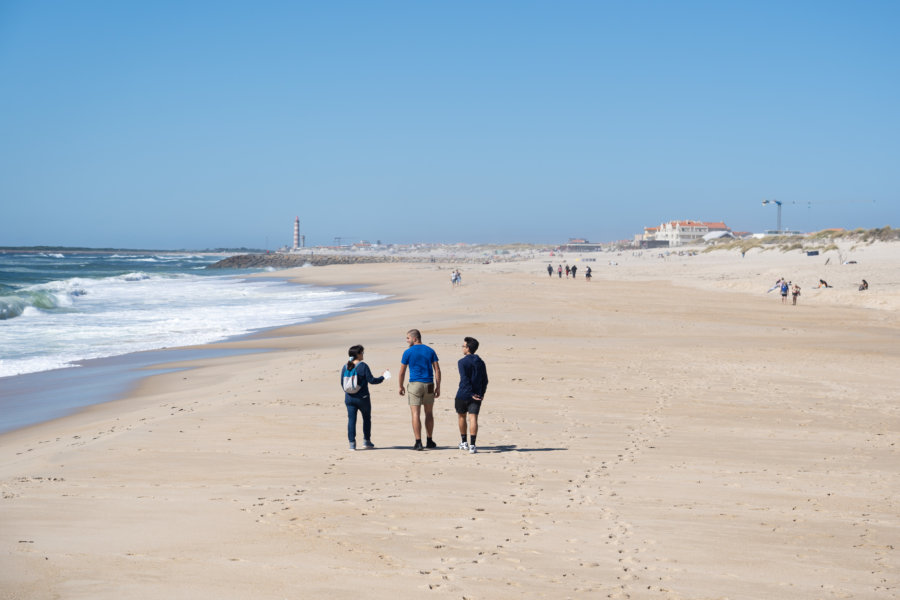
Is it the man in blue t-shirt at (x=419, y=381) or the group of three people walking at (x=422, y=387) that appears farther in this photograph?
the man in blue t-shirt at (x=419, y=381)

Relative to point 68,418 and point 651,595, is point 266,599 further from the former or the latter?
point 68,418

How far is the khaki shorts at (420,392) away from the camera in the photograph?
9375 millimetres

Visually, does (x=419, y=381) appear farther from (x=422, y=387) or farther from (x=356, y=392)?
(x=356, y=392)

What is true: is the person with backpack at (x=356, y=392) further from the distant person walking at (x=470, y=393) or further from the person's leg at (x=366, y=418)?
the distant person walking at (x=470, y=393)

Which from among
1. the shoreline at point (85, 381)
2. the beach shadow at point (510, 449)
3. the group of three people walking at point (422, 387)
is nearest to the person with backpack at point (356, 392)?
the group of three people walking at point (422, 387)

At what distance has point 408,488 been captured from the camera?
24.8 ft

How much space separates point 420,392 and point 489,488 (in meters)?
2.05

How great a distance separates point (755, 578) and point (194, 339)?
21.1m

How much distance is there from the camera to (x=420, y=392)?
9383 millimetres

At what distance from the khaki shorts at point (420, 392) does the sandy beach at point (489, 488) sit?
61cm

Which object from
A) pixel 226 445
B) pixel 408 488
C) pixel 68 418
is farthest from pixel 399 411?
pixel 68 418

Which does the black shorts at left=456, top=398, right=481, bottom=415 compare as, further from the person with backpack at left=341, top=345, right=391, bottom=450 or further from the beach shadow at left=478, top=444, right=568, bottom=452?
the person with backpack at left=341, top=345, right=391, bottom=450

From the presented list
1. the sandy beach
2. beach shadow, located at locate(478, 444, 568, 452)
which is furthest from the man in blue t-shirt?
beach shadow, located at locate(478, 444, 568, 452)

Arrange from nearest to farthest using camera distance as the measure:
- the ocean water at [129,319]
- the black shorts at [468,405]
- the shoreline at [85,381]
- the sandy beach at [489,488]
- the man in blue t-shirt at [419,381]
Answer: the sandy beach at [489,488] < the black shorts at [468,405] < the man in blue t-shirt at [419,381] < the shoreline at [85,381] < the ocean water at [129,319]
